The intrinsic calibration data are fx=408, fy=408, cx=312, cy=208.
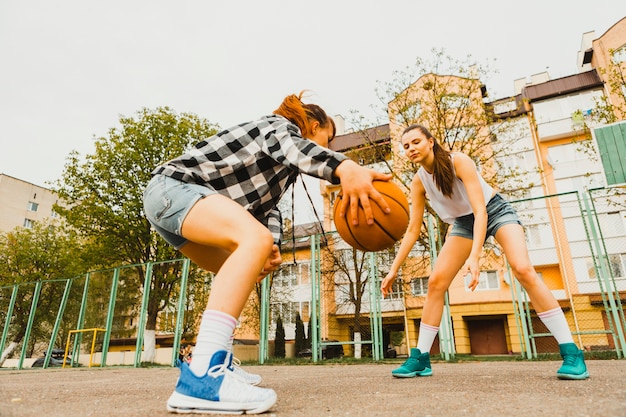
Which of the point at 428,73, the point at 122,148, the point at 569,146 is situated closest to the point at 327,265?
the point at 428,73

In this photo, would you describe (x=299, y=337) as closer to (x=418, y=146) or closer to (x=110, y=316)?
(x=110, y=316)

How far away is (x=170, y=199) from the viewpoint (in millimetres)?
1995

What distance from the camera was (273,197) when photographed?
2.55 meters

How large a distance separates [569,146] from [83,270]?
29.0 m

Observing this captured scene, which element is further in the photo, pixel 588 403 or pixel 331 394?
pixel 331 394

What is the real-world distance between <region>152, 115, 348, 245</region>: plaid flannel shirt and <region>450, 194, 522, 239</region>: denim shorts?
6.07ft

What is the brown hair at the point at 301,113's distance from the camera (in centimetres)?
242

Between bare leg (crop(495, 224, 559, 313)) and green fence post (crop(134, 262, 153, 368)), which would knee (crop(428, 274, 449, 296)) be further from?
green fence post (crop(134, 262, 153, 368))

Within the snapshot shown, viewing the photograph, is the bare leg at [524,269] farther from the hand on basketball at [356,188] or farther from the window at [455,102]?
the window at [455,102]

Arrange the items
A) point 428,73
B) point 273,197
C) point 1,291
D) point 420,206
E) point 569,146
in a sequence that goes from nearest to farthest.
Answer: point 273,197 < point 420,206 < point 428,73 < point 1,291 < point 569,146

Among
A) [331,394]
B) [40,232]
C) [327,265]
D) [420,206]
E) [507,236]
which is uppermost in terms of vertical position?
[40,232]

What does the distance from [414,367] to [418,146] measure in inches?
72.6

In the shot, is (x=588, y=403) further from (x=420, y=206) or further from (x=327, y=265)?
(x=327, y=265)

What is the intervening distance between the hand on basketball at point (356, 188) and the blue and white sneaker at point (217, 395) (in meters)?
0.86
